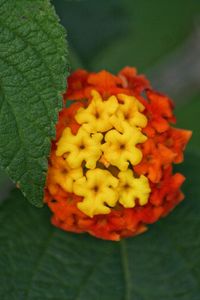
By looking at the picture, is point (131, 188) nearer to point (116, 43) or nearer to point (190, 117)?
point (116, 43)

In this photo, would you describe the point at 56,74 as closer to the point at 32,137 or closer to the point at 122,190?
the point at 32,137

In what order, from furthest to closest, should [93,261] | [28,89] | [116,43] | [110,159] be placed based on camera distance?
[116,43] → [93,261] → [110,159] → [28,89]

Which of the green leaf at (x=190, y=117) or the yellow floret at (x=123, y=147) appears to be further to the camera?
the green leaf at (x=190, y=117)

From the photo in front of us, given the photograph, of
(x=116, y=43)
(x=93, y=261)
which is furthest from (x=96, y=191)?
(x=116, y=43)

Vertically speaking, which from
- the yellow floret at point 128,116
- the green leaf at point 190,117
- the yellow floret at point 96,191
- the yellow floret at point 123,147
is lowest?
the green leaf at point 190,117

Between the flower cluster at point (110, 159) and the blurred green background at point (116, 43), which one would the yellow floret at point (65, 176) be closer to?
the flower cluster at point (110, 159)

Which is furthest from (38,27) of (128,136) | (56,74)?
(128,136)

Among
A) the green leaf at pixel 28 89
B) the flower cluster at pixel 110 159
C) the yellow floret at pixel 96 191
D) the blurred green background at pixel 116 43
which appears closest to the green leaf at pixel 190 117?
the blurred green background at pixel 116 43
